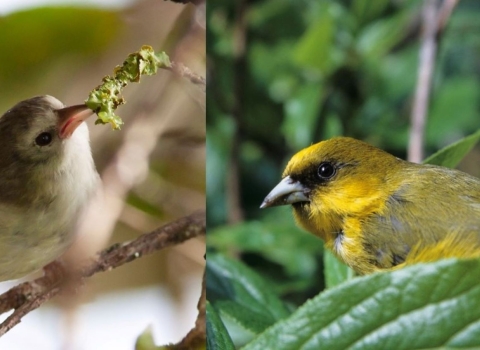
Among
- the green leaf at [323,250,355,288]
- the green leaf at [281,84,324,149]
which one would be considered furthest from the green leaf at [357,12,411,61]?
the green leaf at [323,250,355,288]

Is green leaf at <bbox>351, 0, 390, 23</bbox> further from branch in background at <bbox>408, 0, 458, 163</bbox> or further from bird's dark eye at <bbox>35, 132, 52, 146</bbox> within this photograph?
bird's dark eye at <bbox>35, 132, 52, 146</bbox>

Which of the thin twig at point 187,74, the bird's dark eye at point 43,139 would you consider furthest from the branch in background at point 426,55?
the bird's dark eye at point 43,139

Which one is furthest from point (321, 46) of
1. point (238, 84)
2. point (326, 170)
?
point (326, 170)

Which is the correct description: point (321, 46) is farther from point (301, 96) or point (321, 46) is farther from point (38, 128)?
point (38, 128)

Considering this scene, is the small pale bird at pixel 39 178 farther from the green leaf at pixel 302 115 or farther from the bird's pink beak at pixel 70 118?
the green leaf at pixel 302 115

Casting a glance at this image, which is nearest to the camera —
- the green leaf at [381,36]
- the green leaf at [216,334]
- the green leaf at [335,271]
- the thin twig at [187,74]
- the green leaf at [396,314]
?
the green leaf at [396,314]

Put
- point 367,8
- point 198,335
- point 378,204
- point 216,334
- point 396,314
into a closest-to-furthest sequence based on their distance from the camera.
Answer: point 396,314 → point 216,334 → point 378,204 → point 198,335 → point 367,8

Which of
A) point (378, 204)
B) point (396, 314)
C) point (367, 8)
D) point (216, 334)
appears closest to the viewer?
point (396, 314)
